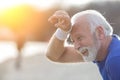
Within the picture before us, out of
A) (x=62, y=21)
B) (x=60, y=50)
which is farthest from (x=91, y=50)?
(x=60, y=50)

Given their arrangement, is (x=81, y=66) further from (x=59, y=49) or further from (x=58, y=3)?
(x=59, y=49)

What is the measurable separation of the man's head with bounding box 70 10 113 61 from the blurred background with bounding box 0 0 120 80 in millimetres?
5921

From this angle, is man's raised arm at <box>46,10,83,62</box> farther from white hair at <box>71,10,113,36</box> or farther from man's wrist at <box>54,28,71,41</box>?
white hair at <box>71,10,113,36</box>

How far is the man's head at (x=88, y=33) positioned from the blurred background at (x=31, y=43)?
5.92 m

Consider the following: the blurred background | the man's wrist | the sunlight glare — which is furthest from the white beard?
the sunlight glare

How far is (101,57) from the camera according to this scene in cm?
369

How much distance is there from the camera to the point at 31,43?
19297 mm

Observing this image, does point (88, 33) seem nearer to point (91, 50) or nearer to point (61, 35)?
point (91, 50)

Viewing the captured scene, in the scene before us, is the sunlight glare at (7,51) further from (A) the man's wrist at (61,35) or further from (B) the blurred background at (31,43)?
(A) the man's wrist at (61,35)

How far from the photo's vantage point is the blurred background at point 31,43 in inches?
472

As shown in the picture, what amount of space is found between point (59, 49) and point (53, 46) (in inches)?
2.1

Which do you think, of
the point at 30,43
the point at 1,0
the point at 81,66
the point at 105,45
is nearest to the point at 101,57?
the point at 105,45

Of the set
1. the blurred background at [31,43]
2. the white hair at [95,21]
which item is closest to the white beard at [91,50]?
the white hair at [95,21]

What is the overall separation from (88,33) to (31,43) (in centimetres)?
1565
